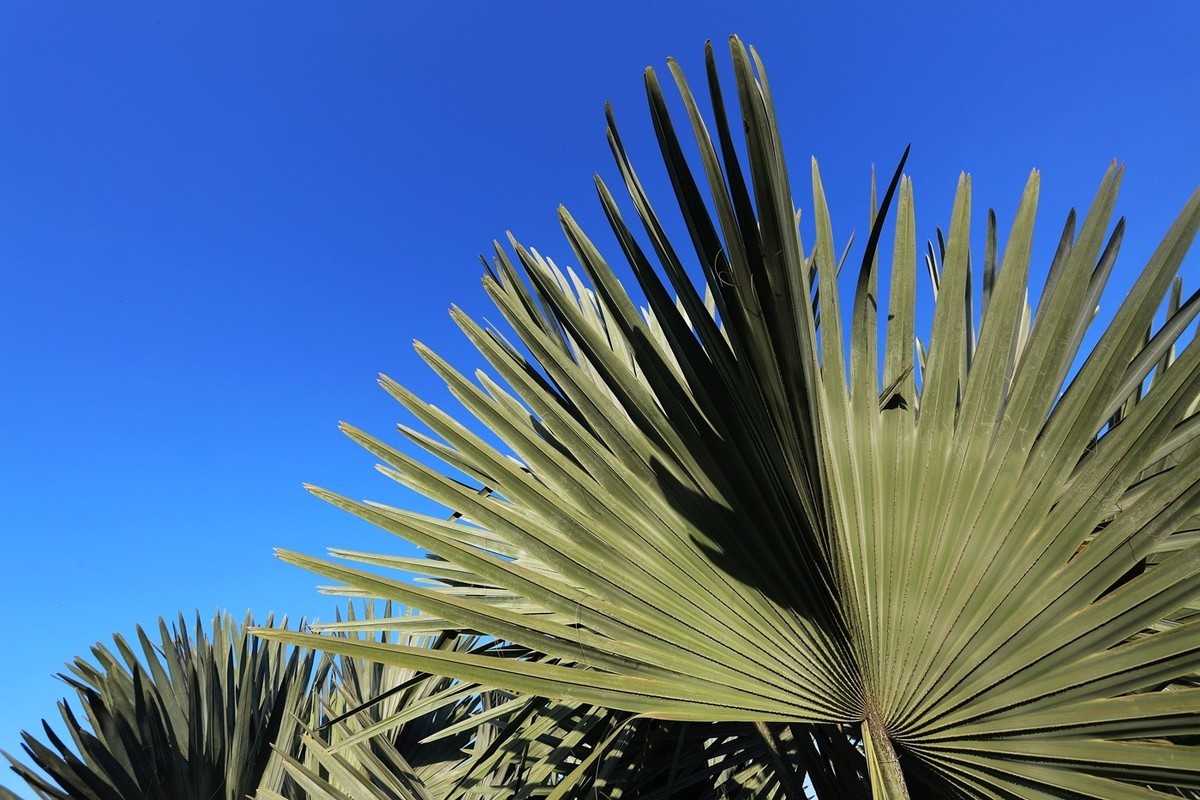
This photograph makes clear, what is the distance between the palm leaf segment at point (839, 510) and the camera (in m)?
1.27

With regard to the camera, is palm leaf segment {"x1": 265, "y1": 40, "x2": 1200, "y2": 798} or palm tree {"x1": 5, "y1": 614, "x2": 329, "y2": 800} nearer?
palm leaf segment {"x1": 265, "y1": 40, "x2": 1200, "y2": 798}

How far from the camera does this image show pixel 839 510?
145 centimetres

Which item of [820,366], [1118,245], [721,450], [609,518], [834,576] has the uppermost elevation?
[1118,245]

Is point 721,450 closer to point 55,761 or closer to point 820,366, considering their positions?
point 820,366

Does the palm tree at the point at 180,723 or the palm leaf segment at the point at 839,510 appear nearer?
the palm leaf segment at the point at 839,510

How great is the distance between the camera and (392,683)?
13.0ft

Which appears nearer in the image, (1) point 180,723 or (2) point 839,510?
(2) point 839,510

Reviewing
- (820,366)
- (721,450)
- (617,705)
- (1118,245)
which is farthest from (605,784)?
(1118,245)

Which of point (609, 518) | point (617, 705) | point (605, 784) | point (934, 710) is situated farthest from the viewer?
point (605, 784)

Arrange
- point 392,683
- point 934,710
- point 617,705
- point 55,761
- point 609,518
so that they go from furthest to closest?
point 392,683 < point 55,761 < point 609,518 < point 934,710 < point 617,705

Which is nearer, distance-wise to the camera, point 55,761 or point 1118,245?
point 1118,245

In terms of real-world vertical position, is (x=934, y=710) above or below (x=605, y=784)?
above

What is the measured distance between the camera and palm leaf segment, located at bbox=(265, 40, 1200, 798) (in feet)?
4.17

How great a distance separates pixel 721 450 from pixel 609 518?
273mm
